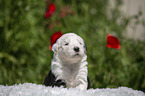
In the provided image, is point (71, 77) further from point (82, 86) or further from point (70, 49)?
point (70, 49)

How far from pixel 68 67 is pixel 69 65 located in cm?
1

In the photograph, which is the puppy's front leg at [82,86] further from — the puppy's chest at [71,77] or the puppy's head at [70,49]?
the puppy's head at [70,49]

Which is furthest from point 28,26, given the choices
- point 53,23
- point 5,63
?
point 5,63

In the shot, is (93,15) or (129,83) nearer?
(129,83)

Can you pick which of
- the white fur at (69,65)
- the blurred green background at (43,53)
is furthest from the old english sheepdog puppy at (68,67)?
the blurred green background at (43,53)

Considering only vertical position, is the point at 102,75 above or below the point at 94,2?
below

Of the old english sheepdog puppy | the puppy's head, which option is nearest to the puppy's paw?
the old english sheepdog puppy

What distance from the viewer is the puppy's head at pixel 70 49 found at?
998 mm

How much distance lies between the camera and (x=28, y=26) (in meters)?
2.66

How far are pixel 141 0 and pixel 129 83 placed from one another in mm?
1808

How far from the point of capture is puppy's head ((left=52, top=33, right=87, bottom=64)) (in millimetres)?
998

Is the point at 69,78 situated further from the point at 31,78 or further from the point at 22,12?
the point at 22,12

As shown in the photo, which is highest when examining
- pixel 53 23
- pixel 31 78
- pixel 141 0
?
pixel 141 0

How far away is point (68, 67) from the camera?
3.62 ft
